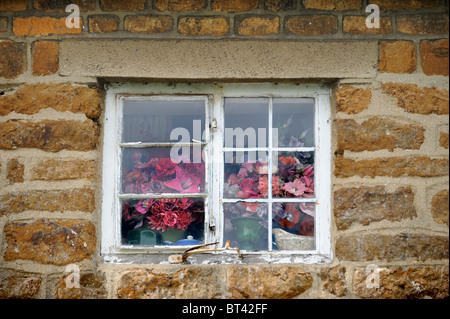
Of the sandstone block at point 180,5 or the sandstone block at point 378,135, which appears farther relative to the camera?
the sandstone block at point 180,5

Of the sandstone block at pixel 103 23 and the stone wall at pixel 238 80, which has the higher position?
the sandstone block at pixel 103 23

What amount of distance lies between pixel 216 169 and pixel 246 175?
7.3 inches

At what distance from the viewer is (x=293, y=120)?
107 inches

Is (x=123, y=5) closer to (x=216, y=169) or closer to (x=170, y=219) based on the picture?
(x=216, y=169)

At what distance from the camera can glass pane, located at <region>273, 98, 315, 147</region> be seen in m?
2.71

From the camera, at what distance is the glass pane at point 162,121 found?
2717 millimetres

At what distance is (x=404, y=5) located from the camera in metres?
2.60

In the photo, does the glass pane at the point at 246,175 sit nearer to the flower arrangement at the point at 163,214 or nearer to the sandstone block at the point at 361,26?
the flower arrangement at the point at 163,214

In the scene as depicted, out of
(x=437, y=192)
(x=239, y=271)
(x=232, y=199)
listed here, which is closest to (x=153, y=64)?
(x=232, y=199)

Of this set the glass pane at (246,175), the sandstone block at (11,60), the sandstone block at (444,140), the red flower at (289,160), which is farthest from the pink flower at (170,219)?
→ the sandstone block at (444,140)

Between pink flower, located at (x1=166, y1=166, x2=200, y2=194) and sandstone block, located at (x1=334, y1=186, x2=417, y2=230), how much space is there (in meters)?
0.82

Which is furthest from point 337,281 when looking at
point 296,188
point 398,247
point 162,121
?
point 162,121

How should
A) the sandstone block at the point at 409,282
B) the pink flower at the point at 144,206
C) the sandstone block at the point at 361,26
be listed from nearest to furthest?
the sandstone block at the point at 409,282
the sandstone block at the point at 361,26
the pink flower at the point at 144,206

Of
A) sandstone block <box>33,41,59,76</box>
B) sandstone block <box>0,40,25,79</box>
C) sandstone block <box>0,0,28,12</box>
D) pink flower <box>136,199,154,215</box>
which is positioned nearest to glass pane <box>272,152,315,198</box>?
pink flower <box>136,199,154,215</box>
